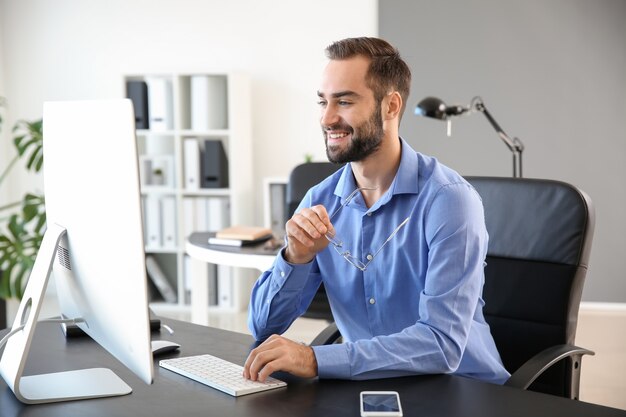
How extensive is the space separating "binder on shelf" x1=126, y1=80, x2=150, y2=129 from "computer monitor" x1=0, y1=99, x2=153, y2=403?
364 centimetres

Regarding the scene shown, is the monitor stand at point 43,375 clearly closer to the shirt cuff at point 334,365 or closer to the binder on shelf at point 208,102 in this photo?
the shirt cuff at point 334,365

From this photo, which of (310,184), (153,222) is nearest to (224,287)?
(153,222)

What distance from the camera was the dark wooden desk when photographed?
126cm

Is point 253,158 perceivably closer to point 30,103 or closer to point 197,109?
point 197,109

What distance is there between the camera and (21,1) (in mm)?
5496

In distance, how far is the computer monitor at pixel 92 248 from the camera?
116 cm

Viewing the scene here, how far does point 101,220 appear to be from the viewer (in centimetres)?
127

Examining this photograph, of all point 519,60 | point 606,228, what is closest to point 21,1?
point 519,60

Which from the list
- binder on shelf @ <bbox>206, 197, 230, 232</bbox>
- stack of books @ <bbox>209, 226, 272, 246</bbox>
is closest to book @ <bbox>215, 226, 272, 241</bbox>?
stack of books @ <bbox>209, 226, 272, 246</bbox>

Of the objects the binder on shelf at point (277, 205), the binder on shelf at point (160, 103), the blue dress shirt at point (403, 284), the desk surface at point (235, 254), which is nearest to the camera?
the blue dress shirt at point (403, 284)

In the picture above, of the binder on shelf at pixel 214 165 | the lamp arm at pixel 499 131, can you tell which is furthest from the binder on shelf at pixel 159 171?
the lamp arm at pixel 499 131

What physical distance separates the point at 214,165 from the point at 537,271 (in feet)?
10.9

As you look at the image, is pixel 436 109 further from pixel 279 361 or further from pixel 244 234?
pixel 279 361

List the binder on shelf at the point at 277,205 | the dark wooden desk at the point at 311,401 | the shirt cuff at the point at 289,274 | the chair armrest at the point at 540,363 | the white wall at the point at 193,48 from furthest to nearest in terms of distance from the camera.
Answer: the white wall at the point at 193,48, the binder on shelf at the point at 277,205, the shirt cuff at the point at 289,274, the chair armrest at the point at 540,363, the dark wooden desk at the point at 311,401
